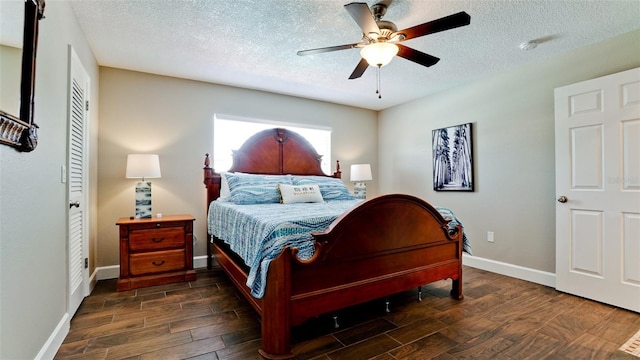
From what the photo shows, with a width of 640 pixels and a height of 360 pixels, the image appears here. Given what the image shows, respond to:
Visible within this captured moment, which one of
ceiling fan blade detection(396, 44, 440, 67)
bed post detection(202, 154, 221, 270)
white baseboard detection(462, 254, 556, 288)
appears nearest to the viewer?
ceiling fan blade detection(396, 44, 440, 67)

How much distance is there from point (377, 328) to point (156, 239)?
2433mm

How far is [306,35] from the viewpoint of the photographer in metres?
2.68

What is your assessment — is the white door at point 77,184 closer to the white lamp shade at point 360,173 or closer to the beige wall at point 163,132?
the beige wall at point 163,132

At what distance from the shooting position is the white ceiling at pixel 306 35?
7.42 ft

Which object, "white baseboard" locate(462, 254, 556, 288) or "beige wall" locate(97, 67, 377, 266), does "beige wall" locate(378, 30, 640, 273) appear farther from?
"beige wall" locate(97, 67, 377, 266)

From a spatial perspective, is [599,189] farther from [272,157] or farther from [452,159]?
[272,157]

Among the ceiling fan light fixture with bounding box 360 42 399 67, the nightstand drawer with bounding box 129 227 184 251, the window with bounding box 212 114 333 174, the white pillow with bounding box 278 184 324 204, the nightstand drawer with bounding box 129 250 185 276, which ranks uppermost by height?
the ceiling fan light fixture with bounding box 360 42 399 67

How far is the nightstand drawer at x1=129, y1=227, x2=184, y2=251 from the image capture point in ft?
10.0

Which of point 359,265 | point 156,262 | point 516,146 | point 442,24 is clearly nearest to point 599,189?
point 516,146

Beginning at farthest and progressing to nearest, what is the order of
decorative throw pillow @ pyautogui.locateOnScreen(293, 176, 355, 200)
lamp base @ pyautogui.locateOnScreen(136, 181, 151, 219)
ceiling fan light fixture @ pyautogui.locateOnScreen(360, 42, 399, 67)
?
decorative throw pillow @ pyautogui.locateOnScreen(293, 176, 355, 200), lamp base @ pyautogui.locateOnScreen(136, 181, 151, 219), ceiling fan light fixture @ pyautogui.locateOnScreen(360, 42, 399, 67)

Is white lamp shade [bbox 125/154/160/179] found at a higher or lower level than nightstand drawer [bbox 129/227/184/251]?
higher

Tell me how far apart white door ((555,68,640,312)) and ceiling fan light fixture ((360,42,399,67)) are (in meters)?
2.06

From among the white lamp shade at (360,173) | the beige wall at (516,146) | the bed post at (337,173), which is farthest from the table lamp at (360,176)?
the beige wall at (516,146)

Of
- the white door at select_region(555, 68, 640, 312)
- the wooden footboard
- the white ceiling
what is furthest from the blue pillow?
the white door at select_region(555, 68, 640, 312)
